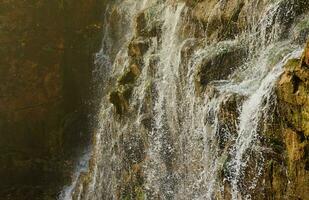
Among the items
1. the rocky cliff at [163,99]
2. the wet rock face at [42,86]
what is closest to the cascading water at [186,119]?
the rocky cliff at [163,99]

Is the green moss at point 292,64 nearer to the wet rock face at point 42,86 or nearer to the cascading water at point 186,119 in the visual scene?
the cascading water at point 186,119

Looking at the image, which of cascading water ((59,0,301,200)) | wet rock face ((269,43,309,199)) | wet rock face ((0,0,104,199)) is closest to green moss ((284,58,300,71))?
wet rock face ((269,43,309,199))

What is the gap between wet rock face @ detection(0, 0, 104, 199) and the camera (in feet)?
43.1

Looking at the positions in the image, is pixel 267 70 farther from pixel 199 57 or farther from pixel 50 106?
pixel 50 106

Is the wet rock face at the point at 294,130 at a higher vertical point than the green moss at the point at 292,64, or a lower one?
lower

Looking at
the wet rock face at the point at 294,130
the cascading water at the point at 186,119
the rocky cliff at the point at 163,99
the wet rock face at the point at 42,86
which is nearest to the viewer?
the wet rock face at the point at 294,130

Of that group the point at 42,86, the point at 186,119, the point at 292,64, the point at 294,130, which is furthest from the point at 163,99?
the point at 42,86

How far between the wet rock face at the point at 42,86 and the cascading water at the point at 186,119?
391 centimetres

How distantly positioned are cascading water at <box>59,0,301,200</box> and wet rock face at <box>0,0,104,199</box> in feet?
12.8

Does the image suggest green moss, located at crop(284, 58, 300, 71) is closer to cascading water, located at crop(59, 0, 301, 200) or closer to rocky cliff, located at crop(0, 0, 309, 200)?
rocky cliff, located at crop(0, 0, 309, 200)

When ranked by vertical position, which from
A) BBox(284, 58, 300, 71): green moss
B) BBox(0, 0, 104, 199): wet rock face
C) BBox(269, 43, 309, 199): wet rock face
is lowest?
BBox(0, 0, 104, 199): wet rock face

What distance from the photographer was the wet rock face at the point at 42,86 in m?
13.1

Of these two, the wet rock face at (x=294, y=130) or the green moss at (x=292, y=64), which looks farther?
the green moss at (x=292, y=64)

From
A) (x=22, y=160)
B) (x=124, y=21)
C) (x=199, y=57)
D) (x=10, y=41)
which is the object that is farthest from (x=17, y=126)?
(x=199, y=57)
